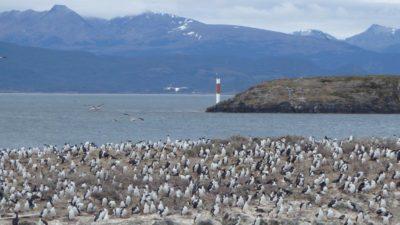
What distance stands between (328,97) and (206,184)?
364 feet

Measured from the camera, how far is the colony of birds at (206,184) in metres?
24.5

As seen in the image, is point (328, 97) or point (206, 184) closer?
point (206, 184)

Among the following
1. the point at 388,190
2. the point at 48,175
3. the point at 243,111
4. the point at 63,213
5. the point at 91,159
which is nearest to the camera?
the point at 63,213

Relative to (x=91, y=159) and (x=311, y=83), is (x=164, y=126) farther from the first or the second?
(x=91, y=159)

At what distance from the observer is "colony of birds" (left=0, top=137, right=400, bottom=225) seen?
24484 mm

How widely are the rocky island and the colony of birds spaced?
101 metres

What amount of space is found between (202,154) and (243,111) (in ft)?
352

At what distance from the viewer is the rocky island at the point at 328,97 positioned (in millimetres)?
134375

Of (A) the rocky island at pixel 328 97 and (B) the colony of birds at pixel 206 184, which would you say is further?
(A) the rocky island at pixel 328 97

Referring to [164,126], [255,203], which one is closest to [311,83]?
[164,126]

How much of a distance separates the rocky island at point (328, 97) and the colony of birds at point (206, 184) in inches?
3976

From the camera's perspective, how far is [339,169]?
29594mm

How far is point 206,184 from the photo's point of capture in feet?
89.9

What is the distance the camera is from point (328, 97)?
448ft
